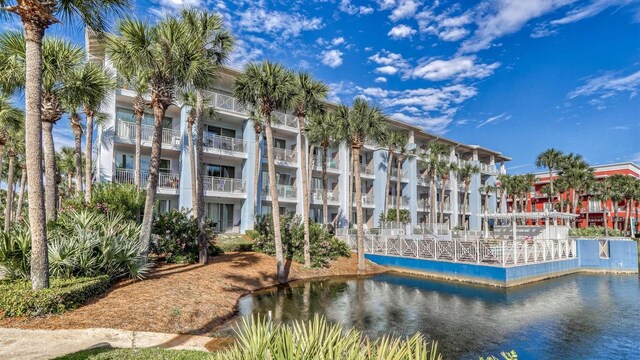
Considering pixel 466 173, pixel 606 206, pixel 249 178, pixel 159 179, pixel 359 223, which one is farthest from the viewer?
pixel 606 206

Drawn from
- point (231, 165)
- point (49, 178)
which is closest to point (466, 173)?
point (231, 165)

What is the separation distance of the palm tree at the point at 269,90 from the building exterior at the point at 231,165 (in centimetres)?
164

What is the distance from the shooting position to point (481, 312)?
13.1 meters

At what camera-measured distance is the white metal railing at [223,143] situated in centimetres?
2641

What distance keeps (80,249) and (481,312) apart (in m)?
14.0

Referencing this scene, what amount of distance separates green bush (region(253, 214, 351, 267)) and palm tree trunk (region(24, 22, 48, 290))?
1395 centimetres

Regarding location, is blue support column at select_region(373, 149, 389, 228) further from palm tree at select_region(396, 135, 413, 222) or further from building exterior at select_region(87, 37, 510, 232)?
palm tree at select_region(396, 135, 413, 222)

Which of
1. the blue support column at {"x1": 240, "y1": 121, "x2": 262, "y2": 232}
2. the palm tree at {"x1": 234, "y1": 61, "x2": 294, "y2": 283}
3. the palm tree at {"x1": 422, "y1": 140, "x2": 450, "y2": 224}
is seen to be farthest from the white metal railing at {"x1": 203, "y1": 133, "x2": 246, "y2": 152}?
the palm tree at {"x1": 422, "y1": 140, "x2": 450, "y2": 224}

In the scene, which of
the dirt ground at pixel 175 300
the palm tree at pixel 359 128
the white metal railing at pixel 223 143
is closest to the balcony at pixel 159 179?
the white metal railing at pixel 223 143

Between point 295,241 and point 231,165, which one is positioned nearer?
point 295,241

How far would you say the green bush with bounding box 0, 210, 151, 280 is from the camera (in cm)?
1021

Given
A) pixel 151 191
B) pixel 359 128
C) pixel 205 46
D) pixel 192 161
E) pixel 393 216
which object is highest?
pixel 205 46

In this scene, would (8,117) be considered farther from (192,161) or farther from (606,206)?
(606,206)

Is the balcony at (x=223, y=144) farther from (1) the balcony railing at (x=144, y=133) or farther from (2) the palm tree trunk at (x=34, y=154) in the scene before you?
(2) the palm tree trunk at (x=34, y=154)
